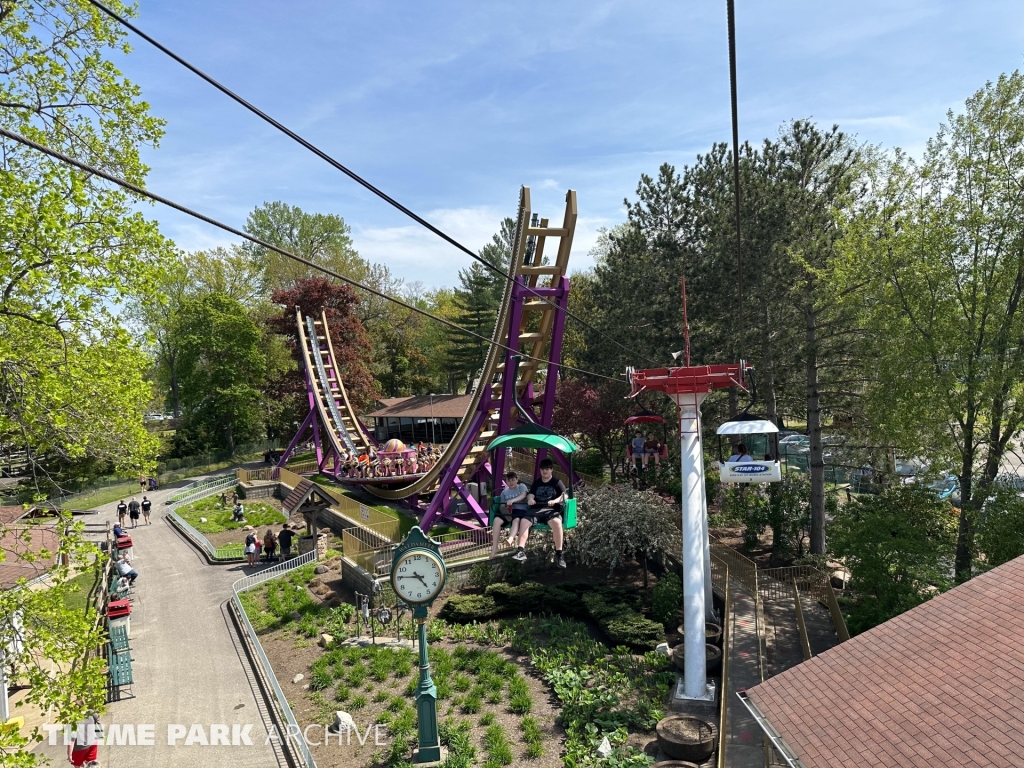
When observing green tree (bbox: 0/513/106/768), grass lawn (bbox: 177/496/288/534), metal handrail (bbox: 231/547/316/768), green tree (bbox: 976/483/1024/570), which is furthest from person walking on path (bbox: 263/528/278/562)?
green tree (bbox: 976/483/1024/570)

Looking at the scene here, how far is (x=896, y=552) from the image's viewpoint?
13.1 m

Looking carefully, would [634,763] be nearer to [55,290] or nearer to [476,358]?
[55,290]

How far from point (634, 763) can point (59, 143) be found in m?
12.1

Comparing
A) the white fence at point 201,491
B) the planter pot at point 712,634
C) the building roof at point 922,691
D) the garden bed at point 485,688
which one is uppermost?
the building roof at point 922,691

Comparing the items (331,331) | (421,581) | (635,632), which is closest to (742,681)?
(635,632)

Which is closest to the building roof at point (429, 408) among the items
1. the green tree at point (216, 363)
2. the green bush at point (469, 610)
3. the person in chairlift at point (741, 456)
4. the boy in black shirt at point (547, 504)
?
the green tree at point (216, 363)

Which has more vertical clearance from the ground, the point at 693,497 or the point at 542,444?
the point at 542,444

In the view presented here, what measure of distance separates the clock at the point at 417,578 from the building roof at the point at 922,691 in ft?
16.3

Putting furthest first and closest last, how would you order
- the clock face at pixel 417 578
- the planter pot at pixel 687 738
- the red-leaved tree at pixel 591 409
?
the red-leaved tree at pixel 591 409
the clock face at pixel 417 578
the planter pot at pixel 687 738

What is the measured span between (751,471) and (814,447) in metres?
8.46

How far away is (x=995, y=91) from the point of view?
13516 millimetres

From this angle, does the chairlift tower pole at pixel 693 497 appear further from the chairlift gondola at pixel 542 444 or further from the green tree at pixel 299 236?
the green tree at pixel 299 236

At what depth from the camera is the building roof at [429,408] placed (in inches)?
1518

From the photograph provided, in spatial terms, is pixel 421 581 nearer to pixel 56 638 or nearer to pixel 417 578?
pixel 417 578
